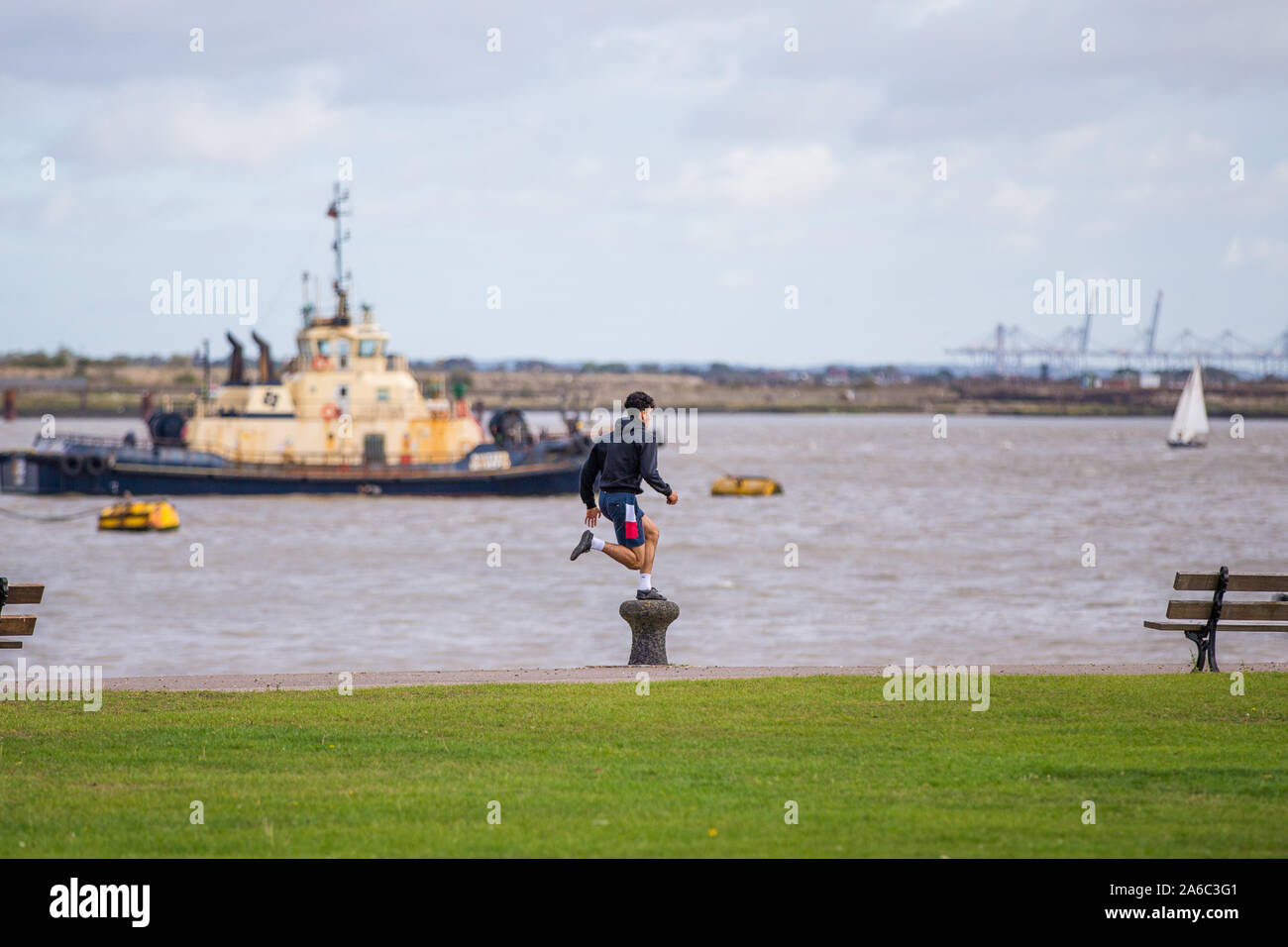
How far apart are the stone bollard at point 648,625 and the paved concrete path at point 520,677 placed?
6.4 inches

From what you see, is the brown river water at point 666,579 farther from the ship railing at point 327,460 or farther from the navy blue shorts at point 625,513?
the navy blue shorts at point 625,513

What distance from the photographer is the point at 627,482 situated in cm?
1374

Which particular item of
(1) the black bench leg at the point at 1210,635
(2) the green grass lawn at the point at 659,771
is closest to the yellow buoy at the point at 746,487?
(1) the black bench leg at the point at 1210,635

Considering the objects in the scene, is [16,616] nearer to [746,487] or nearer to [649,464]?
[649,464]

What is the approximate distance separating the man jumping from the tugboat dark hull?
4671cm

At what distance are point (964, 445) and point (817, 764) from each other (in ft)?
479

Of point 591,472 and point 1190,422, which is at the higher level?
point 591,472

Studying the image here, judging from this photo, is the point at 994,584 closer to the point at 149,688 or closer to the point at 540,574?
the point at 540,574

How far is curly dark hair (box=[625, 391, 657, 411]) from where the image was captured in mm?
13359

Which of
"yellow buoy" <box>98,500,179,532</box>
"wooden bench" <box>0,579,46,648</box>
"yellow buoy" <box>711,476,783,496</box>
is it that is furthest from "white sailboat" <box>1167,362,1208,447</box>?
"wooden bench" <box>0,579,46,648</box>

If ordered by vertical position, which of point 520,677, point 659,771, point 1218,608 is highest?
point 1218,608

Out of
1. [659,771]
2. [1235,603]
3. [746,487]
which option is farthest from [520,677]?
[746,487]

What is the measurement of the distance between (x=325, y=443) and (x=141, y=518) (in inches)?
363

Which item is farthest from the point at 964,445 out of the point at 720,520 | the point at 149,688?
the point at 149,688
